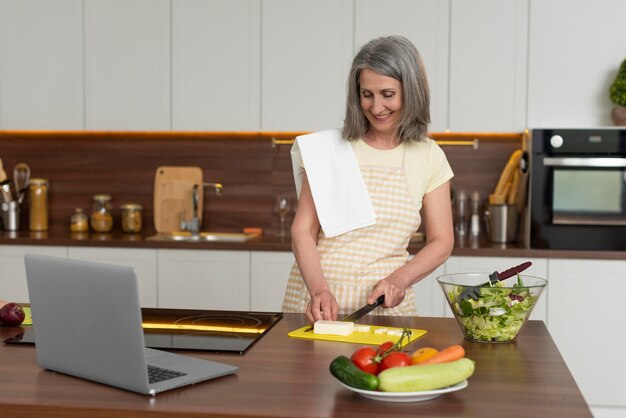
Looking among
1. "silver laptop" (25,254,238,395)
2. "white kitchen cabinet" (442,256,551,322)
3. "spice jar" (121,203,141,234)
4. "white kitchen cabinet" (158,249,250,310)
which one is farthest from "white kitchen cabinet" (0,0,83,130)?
"silver laptop" (25,254,238,395)

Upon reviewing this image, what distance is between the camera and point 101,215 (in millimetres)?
4562

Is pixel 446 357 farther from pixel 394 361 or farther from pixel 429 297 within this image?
pixel 429 297

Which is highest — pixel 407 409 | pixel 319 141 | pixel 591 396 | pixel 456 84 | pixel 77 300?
pixel 456 84

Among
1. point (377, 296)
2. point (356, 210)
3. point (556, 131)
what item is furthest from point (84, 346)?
point (556, 131)

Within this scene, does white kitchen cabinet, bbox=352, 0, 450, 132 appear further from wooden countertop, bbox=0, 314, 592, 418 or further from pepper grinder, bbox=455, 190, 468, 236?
wooden countertop, bbox=0, 314, 592, 418

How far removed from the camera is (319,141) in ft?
8.41

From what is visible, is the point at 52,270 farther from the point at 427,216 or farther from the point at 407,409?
the point at 427,216

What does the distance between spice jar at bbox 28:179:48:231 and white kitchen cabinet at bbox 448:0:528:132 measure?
2213 millimetres

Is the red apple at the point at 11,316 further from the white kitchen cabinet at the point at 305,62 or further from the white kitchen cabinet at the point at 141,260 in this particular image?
the white kitchen cabinet at the point at 305,62

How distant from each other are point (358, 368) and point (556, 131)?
2.61 meters

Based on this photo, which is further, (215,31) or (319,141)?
(215,31)

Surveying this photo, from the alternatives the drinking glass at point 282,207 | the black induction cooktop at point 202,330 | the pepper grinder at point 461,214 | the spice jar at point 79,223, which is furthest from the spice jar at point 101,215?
the black induction cooktop at point 202,330

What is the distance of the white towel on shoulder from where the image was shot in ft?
8.19

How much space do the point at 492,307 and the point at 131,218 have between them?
2938 mm
